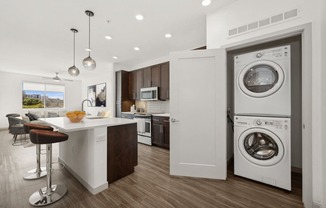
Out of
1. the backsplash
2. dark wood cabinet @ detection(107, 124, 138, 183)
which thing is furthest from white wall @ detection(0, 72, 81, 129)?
dark wood cabinet @ detection(107, 124, 138, 183)

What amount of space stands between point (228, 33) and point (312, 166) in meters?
2.04

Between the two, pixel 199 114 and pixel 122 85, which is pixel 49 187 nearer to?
pixel 199 114

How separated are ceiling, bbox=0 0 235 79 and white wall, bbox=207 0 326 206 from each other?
0.24 metres

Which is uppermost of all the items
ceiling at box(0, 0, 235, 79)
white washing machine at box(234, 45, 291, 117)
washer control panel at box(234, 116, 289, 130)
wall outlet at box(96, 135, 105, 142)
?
ceiling at box(0, 0, 235, 79)

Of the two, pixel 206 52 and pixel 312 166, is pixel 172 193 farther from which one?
pixel 206 52

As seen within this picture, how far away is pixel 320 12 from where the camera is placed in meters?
1.54

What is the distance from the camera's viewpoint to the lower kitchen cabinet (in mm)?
3779

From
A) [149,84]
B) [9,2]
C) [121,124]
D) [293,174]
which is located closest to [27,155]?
[121,124]

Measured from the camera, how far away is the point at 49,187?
1834 mm

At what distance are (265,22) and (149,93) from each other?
11.0ft

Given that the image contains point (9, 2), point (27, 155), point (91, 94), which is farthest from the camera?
point (91, 94)

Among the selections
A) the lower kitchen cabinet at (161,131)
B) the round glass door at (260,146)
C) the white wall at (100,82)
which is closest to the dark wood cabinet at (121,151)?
the lower kitchen cabinet at (161,131)

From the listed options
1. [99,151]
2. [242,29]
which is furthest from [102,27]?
[242,29]

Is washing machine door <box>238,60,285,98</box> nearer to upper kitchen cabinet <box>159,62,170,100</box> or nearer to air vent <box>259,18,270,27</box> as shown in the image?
air vent <box>259,18,270,27</box>
